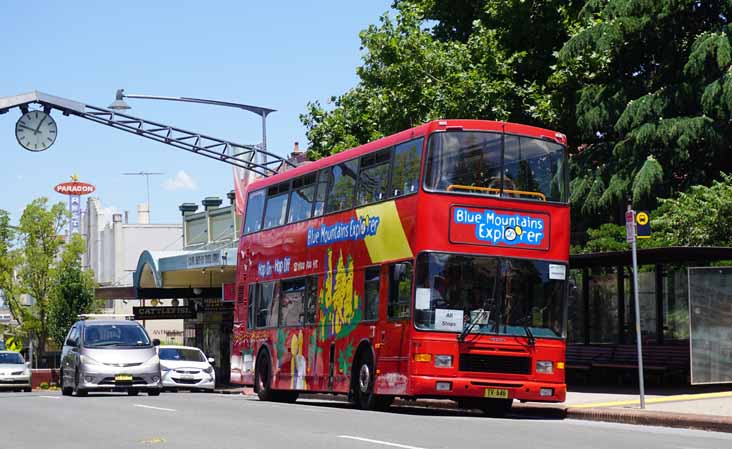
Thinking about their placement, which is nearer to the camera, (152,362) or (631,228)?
(631,228)

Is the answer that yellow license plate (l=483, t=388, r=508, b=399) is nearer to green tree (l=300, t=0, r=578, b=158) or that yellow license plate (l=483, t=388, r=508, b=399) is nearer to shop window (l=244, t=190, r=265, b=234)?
shop window (l=244, t=190, r=265, b=234)

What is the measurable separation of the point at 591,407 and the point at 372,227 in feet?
16.4

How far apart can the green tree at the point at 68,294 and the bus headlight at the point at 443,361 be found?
49578 millimetres

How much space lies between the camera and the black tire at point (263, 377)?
28609mm

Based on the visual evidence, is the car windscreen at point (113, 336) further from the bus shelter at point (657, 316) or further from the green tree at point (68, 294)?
the green tree at point (68, 294)

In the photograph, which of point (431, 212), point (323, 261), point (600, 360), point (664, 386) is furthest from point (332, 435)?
point (600, 360)

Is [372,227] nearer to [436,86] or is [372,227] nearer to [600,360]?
[600,360]

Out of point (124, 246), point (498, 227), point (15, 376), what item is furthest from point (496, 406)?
point (124, 246)

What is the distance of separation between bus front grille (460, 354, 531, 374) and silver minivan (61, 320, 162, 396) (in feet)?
32.4

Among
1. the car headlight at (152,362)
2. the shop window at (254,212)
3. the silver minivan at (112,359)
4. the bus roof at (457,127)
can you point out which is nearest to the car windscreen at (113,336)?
the silver minivan at (112,359)

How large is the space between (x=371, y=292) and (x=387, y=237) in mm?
1275

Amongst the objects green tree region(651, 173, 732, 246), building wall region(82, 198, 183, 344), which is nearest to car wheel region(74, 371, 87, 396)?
green tree region(651, 173, 732, 246)

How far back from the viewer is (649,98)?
1287 inches

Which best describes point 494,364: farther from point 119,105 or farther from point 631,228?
point 119,105
